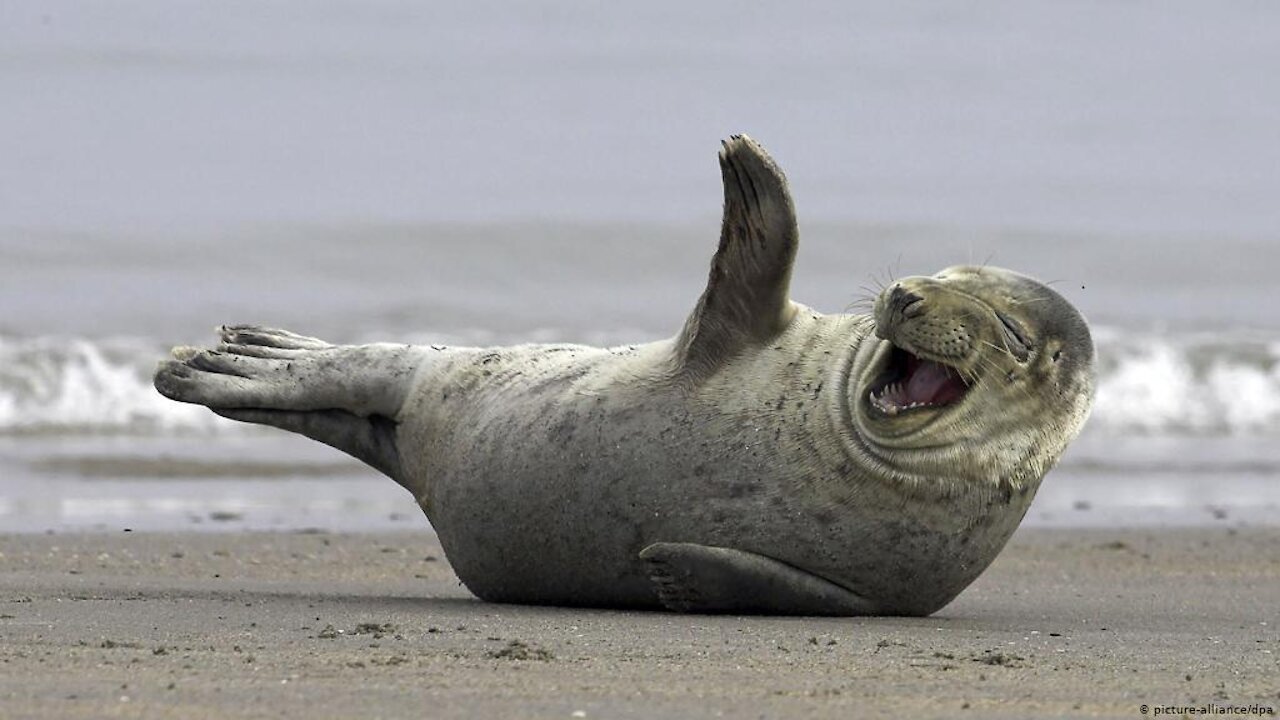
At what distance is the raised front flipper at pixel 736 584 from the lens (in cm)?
604

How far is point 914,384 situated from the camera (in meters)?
6.17

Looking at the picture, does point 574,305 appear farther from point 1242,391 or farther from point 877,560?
point 877,560

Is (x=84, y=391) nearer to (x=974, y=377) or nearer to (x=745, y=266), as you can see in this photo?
(x=745, y=266)

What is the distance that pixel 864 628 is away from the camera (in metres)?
5.83

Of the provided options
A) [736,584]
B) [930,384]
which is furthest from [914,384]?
[736,584]

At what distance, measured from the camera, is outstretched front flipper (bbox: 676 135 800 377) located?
6.20m

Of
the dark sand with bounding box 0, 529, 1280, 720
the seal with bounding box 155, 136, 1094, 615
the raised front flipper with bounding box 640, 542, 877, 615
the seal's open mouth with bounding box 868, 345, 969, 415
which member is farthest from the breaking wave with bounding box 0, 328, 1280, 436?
the seal's open mouth with bounding box 868, 345, 969, 415

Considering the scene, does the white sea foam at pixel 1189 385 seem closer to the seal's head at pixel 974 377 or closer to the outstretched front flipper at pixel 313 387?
the outstretched front flipper at pixel 313 387

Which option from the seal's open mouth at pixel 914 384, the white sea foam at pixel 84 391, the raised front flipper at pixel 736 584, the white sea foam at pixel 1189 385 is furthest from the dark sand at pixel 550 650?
the white sea foam at pixel 1189 385

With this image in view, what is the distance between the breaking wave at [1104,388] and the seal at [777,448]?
26.3ft

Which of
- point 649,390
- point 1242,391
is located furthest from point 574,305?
point 649,390

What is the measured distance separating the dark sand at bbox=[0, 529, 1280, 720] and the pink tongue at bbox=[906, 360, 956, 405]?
0.61 meters

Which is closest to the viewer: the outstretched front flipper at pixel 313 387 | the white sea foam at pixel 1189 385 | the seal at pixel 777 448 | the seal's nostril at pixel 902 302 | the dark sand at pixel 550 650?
the dark sand at pixel 550 650

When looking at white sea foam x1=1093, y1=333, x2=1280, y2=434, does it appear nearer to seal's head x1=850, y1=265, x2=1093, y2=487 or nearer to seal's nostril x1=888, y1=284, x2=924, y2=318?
seal's head x1=850, y1=265, x2=1093, y2=487
